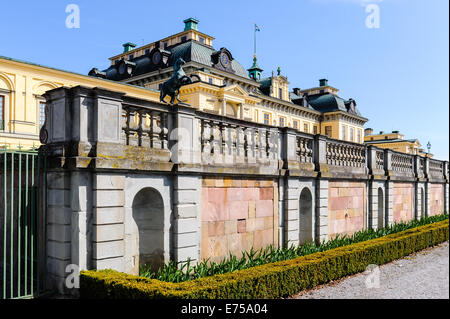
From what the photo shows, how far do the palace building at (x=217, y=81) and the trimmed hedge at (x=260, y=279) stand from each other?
846 inches

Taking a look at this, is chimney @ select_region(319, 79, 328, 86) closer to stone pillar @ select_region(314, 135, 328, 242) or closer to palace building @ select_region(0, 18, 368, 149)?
palace building @ select_region(0, 18, 368, 149)

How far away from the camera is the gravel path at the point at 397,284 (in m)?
9.04

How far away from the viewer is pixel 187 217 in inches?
353

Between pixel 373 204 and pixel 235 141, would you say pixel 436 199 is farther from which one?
pixel 235 141

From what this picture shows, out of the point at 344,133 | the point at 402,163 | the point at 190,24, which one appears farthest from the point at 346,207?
the point at 344,133

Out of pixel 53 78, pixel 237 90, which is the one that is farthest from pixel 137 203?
pixel 237 90

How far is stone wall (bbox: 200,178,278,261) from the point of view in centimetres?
971

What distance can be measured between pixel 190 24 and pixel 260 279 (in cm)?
4215

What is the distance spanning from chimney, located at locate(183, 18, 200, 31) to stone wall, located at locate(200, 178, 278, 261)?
37.9 m

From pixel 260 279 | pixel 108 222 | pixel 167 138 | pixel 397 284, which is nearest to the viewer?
pixel 108 222

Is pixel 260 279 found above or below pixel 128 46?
below

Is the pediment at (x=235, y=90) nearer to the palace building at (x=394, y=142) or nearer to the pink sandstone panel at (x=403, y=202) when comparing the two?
the pink sandstone panel at (x=403, y=202)

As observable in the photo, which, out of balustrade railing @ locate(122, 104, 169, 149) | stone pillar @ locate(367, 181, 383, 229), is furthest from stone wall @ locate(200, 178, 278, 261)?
stone pillar @ locate(367, 181, 383, 229)

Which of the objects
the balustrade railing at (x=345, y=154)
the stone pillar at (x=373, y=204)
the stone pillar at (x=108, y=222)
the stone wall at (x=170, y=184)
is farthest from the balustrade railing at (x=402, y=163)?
the stone pillar at (x=108, y=222)
